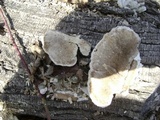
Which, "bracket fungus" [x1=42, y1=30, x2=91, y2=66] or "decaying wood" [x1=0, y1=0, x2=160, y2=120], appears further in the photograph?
"decaying wood" [x1=0, y1=0, x2=160, y2=120]

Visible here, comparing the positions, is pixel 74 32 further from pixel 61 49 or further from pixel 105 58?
pixel 105 58

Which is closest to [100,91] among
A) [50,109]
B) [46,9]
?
[50,109]

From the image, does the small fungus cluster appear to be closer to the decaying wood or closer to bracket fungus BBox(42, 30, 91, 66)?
bracket fungus BBox(42, 30, 91, 66)

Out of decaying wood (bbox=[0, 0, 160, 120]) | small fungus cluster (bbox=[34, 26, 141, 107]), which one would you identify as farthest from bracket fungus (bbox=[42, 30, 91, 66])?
decaying wood (bbox=[0, 0, 160, 120])

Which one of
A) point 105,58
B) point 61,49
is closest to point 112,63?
point 105,58

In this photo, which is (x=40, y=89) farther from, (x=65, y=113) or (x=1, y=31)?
(x=1, y=31)
